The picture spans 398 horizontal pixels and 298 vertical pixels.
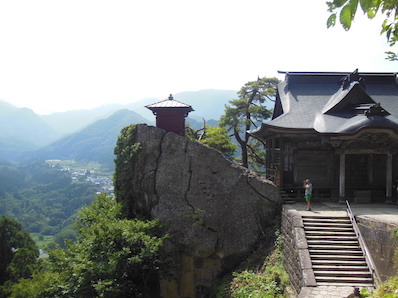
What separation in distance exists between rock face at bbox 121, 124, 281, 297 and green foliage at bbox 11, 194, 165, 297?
4.80 ft

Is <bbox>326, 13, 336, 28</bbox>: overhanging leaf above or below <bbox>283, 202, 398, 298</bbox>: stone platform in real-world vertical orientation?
above

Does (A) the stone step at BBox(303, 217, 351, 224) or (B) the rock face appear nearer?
(A) the stone step at BBox(303, 217, 351, 224)

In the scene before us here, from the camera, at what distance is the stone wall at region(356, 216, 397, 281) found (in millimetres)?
8883

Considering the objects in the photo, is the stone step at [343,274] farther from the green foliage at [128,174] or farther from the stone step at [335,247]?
the green foliage at [128,174]

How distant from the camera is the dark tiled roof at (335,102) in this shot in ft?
44.4

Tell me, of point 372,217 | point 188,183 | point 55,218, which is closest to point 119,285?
point 188,183

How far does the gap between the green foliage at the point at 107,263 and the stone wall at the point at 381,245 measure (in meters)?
7.45

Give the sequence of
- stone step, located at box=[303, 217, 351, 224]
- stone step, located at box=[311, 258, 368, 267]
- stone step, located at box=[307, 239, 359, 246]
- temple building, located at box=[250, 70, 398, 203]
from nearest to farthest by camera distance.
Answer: stone step, located at box=[311, 258, 368, 267]
stone step, located at box=[307, 239, 359, 246]
stone step, located at box=[303, 217, 351, 224]
temple building, located at box=[250, 70, 398, 203]

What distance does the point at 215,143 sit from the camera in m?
20.1

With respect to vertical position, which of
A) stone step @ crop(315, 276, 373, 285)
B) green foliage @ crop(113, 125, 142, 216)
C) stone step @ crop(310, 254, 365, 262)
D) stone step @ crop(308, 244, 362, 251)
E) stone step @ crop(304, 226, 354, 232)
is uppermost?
green foliage @ crop(113, 125, 142, 216)

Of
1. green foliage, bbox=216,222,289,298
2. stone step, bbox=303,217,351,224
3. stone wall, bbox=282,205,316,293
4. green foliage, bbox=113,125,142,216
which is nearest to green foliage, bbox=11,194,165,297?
green foliage, bbox=216,222,289,298

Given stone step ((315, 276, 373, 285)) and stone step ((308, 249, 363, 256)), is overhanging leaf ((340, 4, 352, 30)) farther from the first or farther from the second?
stone step ((308, 249, 363, 256))

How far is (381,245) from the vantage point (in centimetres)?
934

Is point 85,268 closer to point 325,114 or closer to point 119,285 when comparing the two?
point 119,285
